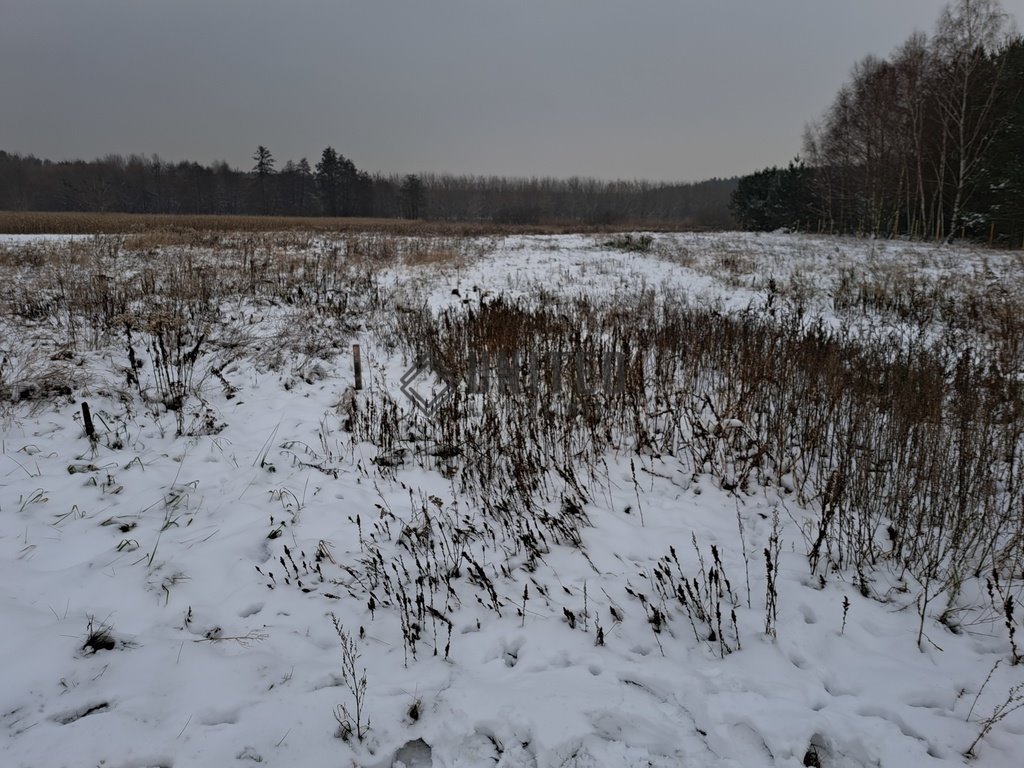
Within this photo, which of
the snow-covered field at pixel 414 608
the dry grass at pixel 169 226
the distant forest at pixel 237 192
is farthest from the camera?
the distant forest at pixel 237 192

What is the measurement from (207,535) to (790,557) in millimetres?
3629

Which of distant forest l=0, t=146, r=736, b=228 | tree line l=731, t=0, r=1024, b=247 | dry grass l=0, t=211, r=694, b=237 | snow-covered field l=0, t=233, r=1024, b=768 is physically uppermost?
distant forest l=0, t=146, r=736, b=228

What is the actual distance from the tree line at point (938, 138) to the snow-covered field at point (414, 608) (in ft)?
75.7

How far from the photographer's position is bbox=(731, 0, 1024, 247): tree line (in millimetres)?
18469

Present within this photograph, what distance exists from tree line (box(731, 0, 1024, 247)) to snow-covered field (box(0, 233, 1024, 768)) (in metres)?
23.1

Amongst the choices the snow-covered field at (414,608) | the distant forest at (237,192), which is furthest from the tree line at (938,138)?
the distant forest at (237,192)

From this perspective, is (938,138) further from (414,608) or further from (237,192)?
(237,192)

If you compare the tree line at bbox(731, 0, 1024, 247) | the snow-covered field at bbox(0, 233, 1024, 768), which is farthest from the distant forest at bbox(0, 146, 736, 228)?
the snow-covered field at bbox(0, 233, 1024, 768)

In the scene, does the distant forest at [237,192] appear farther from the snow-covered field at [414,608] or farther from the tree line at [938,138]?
the snow-covered field at [414,608]

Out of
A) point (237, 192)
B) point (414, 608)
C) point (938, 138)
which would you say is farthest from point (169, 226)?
point (237, 192)

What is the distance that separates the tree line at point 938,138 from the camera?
60.6 ft

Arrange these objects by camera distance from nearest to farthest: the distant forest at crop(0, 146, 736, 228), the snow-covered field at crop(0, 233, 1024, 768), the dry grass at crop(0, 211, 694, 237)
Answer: the snow-covered field at crop(0, 233, 1024, 768)
the dry grass at crop(0, 211, 694, 237)
the distant forest at crop(0, 146, 736, 228)

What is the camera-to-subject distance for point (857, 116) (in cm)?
2562

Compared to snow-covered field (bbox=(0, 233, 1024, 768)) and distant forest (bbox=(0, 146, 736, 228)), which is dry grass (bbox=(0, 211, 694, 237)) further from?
distant forest (bbox=(0, 146, 736, 228))
